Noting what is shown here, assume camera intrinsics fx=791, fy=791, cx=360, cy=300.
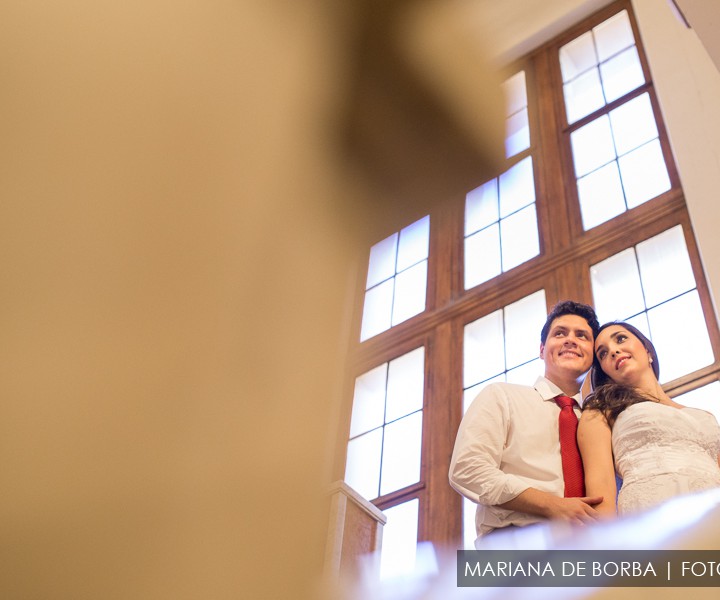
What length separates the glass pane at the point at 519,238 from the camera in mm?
4332

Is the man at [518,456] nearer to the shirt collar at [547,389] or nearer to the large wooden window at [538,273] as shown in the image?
the shirt collar at [547,389]

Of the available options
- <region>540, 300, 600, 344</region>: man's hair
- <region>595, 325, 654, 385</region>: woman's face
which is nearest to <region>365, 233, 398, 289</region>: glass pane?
<region>540, 300, 600, 344</region>: man's hair

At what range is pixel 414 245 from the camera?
5.12 m

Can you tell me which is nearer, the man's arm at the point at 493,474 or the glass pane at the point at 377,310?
the man's arm at the point at 493,474

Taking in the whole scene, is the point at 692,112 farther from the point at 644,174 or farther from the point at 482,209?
the point at 482,209

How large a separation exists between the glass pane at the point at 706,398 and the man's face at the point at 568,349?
1.47 m

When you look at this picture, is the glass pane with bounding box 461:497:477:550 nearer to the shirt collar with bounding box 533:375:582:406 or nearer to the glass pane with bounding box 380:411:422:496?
the glass pane with bounding box 380:411:422:496

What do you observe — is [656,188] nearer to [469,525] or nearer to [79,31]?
[469,525]

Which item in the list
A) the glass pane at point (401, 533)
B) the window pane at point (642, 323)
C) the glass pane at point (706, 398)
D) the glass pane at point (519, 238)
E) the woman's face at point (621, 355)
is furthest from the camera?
the glass pane at point (519, 238)

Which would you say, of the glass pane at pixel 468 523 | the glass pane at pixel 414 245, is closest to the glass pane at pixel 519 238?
the glass pane at pixel 414 245

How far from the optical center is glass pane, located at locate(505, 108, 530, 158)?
491cm

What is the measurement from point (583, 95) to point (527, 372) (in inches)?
78.1

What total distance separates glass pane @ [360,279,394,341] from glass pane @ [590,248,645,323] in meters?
1.38

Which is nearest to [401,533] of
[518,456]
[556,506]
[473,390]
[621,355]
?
[473,390]
